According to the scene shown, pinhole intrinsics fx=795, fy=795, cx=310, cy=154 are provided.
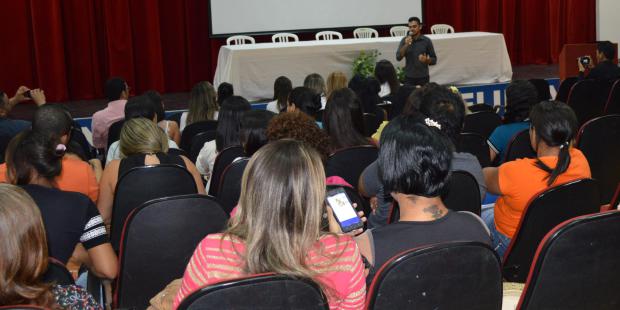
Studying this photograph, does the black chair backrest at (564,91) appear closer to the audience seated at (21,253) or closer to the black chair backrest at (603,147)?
the black chair backrest at (603,147)

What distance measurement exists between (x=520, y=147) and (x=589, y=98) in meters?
2.53

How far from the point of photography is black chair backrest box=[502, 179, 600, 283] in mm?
2826

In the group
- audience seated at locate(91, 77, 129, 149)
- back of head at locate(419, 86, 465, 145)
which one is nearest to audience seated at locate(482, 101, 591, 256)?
back of head at locate(419, 86, 465, 145)

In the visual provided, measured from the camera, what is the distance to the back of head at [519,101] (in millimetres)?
4645

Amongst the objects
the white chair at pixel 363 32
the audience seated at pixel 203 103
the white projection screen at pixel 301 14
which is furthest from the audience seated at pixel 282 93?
the white chair at pixel 363 32

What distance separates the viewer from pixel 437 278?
196 cm

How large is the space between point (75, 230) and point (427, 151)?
1.26 metres

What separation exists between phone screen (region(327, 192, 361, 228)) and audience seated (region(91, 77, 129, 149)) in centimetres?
432

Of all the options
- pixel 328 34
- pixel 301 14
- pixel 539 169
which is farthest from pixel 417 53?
pixel 539 169

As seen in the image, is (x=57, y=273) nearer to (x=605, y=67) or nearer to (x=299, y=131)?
(x=299, y=131)

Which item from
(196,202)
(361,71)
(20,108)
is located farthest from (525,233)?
(20,108)

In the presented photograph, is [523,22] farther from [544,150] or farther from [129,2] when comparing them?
[544,150]

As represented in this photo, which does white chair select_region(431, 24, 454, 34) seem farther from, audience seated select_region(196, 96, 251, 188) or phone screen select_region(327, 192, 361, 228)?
phone screen select_region(327, 192, 361, 228)

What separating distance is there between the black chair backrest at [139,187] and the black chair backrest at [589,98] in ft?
13.0
